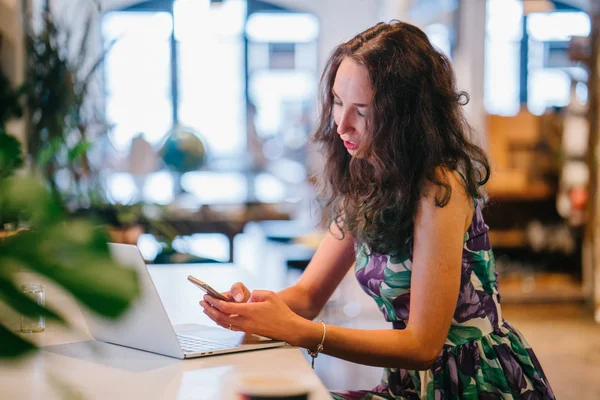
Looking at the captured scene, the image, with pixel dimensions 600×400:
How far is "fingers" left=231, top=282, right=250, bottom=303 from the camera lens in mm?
1437

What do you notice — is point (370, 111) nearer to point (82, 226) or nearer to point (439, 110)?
point (439, 110)

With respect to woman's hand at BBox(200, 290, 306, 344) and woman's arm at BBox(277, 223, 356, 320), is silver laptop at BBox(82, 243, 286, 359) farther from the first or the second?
woman's arm at BBox(277, 223, 356, 320)

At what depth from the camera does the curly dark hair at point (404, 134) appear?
4.92 ft

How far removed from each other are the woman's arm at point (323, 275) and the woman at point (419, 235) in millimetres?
138

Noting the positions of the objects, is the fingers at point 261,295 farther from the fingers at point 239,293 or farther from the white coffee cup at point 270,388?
the white coffee cup at point 270,388

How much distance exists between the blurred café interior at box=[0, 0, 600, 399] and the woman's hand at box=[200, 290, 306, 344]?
0.54 metres

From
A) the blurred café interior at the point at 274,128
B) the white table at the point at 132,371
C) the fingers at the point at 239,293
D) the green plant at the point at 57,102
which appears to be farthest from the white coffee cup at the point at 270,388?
the green plant at the point at 57,102

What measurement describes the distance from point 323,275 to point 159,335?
577mm

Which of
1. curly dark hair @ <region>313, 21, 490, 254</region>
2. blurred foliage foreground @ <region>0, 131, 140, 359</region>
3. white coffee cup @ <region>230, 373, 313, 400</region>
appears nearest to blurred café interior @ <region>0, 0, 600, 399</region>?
curly dark hair @ <region>313, 21, 490, 254</region>

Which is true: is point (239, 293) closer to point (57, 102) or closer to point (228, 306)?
point (228, 306)

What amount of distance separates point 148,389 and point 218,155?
7.76 meters

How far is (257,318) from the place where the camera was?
1.34 metres

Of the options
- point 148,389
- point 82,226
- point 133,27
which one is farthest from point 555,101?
point 82,226

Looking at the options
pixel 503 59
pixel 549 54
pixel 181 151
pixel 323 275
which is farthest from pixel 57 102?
pixel 549 54
